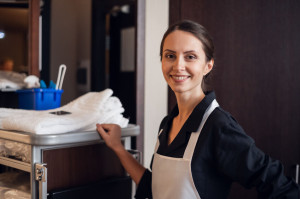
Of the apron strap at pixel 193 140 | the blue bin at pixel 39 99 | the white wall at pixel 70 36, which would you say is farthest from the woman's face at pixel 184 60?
the white wall at pixel 70 36

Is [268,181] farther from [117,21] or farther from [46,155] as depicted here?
[117,21]

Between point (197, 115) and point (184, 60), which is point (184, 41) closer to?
point (184, 60)

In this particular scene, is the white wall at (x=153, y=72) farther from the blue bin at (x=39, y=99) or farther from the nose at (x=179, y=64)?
the nose at (x=179, y=64)

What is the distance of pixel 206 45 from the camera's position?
133cm

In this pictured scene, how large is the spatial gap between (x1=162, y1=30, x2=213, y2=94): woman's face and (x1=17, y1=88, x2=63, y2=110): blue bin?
699 mm

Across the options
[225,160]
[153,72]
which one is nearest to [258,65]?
[153,72]

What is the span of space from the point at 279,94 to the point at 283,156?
1.41ft

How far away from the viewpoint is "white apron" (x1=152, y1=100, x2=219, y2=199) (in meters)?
1.20

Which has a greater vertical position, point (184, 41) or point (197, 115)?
point (184, 41)

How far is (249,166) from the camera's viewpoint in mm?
1100

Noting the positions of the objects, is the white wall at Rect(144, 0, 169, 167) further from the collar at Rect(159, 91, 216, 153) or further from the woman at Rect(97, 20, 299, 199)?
the collar at Rect(159, 91, 216, 153)

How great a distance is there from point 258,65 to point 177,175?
136cm

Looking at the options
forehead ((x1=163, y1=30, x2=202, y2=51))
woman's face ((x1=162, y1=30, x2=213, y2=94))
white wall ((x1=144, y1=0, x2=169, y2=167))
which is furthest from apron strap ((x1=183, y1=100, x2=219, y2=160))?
white wall ((x1=144, y1=0, x2=169, y2=167))

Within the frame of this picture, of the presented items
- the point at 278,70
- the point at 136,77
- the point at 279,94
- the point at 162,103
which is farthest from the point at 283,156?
the point at 136,77
